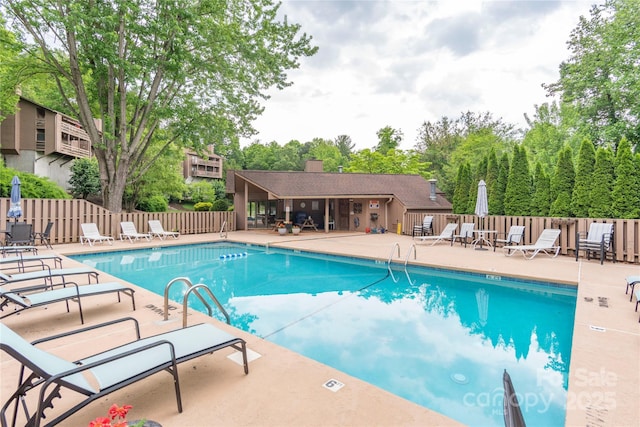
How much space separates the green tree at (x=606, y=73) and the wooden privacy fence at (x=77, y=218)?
885 inches

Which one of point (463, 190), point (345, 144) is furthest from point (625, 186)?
point (345, 144)

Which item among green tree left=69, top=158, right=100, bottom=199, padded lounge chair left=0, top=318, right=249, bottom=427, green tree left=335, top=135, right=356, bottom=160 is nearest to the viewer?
padded lounge chair left=0, top=318, right=249, bottom=427

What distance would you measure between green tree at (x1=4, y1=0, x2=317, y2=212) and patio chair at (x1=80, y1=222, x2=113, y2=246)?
2261 millimetres

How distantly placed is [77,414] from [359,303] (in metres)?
5.21

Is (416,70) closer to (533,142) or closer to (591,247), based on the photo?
(591,247)

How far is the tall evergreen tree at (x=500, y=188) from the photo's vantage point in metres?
14.3

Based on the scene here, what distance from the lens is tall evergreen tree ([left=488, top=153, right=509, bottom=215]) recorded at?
1428 centimetres

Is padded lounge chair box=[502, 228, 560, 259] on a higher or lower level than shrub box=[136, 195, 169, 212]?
lower

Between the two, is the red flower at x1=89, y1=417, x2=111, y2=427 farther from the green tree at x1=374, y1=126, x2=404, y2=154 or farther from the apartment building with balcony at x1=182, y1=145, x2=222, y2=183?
the apartment building with balcony at x1=182, y1=145, x2=222, y2=183

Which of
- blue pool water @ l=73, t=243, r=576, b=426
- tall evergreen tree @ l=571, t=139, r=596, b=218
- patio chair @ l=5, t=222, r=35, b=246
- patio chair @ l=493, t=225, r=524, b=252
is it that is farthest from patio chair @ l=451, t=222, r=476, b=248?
patio chair @ l=5, t=222, r=35, b=246

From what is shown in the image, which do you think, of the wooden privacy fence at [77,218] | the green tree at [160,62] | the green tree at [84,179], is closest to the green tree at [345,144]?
the green tree at [84,179]

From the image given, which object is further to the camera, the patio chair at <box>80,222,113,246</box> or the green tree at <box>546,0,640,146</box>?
the green tree at <box>546,0,640,146</box>

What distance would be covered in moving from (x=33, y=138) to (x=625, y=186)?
3299cm

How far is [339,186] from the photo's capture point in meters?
20.4
